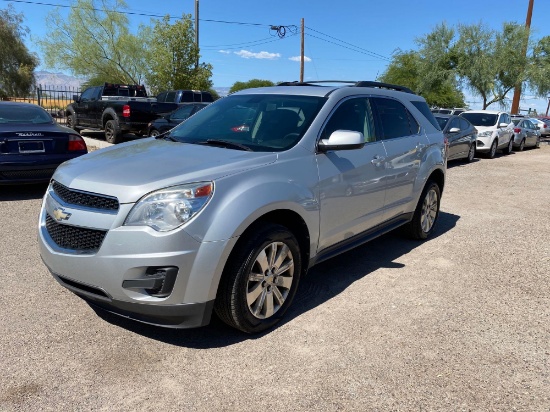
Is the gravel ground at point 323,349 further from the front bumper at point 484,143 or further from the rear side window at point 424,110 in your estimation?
the front bumper at point 484,143

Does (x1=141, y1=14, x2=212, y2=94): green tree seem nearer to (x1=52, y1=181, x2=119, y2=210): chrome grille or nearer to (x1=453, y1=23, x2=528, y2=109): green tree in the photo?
(x1=453, y1=23, x2=528, y2=109): green tree

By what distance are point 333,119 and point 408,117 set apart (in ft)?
5.54

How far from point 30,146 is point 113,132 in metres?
7.51

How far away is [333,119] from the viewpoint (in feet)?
13.3

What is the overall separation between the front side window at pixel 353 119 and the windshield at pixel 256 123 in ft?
0.57

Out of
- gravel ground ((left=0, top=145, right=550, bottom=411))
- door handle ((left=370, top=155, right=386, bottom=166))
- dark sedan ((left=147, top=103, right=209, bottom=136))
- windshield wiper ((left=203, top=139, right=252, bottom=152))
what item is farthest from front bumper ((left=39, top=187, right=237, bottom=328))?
dark sedan ((left=147, top=103, right=209, bottom=136))

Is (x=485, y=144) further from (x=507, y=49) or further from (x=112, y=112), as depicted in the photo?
(x=507, y=49)

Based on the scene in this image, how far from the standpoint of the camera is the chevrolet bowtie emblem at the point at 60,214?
3.09 m

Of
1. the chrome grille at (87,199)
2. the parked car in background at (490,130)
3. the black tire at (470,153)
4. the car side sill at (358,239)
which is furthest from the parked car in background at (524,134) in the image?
the chrome grille at (87,199)

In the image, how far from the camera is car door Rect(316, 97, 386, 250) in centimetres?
381

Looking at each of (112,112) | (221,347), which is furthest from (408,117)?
(112,112)

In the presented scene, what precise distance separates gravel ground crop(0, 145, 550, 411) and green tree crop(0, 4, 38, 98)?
37.4 m

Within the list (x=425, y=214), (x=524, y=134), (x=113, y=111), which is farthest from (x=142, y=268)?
(x=524, y=134)

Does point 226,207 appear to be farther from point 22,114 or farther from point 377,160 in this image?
point 22,114
